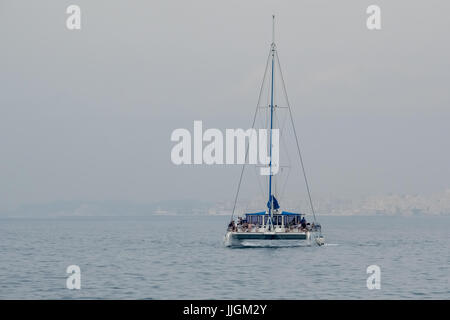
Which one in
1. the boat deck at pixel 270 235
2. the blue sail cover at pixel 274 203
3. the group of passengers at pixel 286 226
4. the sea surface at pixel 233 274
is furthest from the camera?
the blue sail cover at pixel 274 203

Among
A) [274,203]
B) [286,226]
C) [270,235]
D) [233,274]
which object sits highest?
[274,203]

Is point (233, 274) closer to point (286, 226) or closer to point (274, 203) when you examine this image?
point (286, 226)

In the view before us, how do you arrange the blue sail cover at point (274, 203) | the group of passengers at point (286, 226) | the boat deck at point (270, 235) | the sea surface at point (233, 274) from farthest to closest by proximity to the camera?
1. the blue sail cover at point (274, 203)
2. the group of passengers at point (286, 226)
3. the boat deck at point (270, 235)
4. the sea surface at point (233, 274)

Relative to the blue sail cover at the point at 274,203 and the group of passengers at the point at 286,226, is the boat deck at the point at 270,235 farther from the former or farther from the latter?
the blue sail cover at the point at 274,203

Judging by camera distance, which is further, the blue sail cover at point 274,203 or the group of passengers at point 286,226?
the blue sail cover at point 274,203

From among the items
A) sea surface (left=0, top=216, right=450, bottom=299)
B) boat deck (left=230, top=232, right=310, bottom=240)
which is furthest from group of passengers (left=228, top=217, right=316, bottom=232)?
sea surface (left=0, top=216, right=450, bottom=299)

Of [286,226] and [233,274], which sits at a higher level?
[286,226]

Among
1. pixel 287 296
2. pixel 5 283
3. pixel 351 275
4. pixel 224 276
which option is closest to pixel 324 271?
pixel 351 275

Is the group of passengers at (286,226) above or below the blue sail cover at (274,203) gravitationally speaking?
below

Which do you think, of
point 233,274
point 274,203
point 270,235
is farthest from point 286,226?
point 233,274

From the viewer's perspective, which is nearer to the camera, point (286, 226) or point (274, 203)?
point (286, 226)

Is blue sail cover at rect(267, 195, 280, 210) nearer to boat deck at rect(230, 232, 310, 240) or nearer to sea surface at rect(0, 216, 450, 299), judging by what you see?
sea surface at rect(0, 216, 450, 299)

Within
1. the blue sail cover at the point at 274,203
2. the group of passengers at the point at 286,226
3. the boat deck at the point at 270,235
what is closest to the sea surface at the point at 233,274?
the boat deck at the point at 270,235
